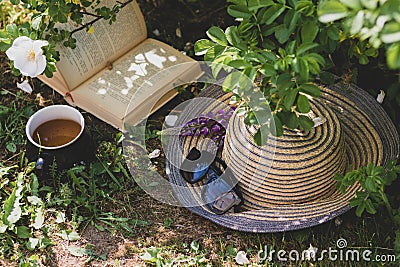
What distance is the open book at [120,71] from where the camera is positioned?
2.03 meters

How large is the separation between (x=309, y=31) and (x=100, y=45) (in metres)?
1.07

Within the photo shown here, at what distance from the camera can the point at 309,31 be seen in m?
1.21

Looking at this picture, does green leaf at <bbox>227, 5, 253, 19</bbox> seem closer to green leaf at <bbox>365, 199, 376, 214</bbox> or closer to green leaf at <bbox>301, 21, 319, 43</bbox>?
green leaf at <bbox>301, 21, 319, 43</bbox>

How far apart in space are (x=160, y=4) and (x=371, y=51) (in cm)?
122

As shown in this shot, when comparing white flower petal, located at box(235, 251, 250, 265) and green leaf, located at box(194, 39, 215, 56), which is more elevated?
green leaf, located at box(194, 39, 215, 56)

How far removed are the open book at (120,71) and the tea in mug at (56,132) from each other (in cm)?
13

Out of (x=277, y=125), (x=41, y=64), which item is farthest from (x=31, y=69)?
(x=277, y=125)

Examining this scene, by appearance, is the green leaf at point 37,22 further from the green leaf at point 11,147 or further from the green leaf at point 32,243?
the green leaf at point 32,243

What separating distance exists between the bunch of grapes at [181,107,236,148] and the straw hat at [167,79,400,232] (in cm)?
12

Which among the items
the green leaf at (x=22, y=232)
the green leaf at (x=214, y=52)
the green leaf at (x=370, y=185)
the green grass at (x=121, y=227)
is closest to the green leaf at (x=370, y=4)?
the green leaf at (x=214, y=52)

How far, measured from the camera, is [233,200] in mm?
1692

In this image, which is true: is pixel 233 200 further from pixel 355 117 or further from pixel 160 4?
pixel 160 4

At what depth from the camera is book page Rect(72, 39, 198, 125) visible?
203cm

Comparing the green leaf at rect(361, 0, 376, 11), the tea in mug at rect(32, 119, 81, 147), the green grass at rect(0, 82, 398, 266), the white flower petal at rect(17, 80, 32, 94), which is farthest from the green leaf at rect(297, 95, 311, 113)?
the white flower petal at rect(17, 80, 32, 94)
